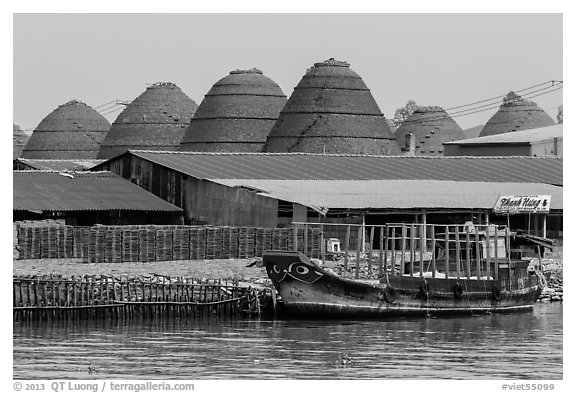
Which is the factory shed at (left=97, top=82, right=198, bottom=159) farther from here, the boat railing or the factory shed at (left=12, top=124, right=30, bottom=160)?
the boat railing

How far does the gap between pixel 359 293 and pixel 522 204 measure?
60.7 feet

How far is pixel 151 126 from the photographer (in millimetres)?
113938

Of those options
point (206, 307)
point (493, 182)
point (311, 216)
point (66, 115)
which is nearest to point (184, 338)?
point (206, 307)

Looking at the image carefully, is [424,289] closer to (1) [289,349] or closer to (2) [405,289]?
(2) [405,289]

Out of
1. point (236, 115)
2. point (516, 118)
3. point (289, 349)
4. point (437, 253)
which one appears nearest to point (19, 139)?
point (236, 115)

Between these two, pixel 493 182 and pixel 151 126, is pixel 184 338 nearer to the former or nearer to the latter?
pixel 493 182

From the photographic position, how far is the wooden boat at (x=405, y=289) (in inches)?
1825

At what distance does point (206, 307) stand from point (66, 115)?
265 ft

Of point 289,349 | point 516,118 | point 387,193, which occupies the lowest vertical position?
point 289,349

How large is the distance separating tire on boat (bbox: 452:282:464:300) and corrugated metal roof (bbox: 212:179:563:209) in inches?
490

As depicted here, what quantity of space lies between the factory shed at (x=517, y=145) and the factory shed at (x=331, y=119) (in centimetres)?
446

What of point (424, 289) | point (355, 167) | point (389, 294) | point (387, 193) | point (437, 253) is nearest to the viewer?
point (389, 294)

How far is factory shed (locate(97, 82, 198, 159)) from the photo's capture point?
113438 millimetres

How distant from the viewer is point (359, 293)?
46.8 meters
